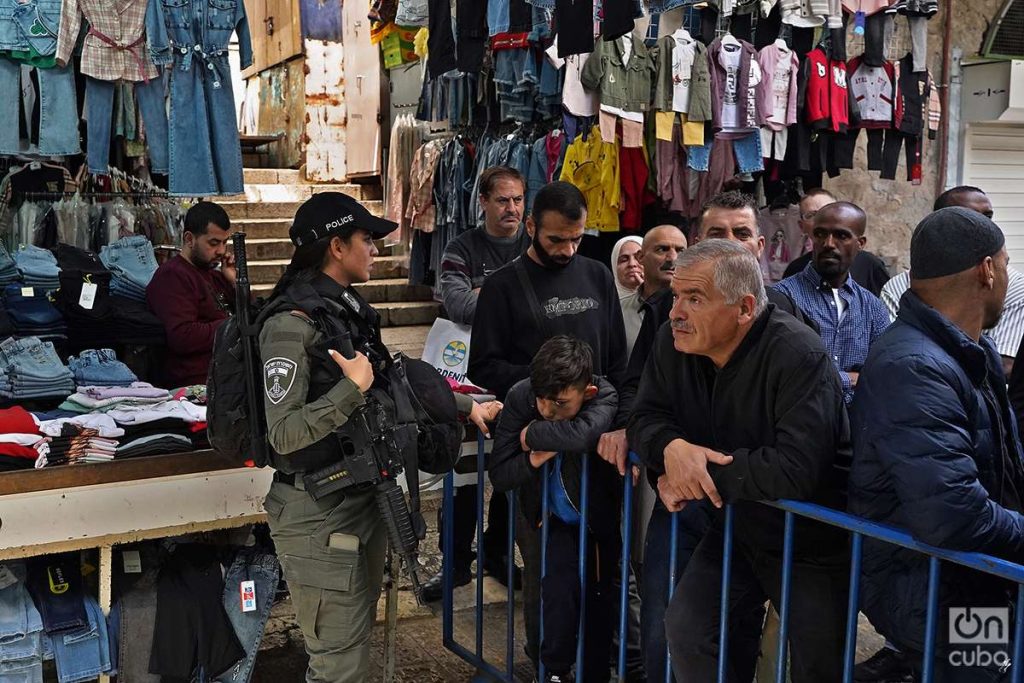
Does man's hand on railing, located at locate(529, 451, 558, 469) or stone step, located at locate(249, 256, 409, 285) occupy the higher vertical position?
stone step, located at locate(249, 256, 409, 285)

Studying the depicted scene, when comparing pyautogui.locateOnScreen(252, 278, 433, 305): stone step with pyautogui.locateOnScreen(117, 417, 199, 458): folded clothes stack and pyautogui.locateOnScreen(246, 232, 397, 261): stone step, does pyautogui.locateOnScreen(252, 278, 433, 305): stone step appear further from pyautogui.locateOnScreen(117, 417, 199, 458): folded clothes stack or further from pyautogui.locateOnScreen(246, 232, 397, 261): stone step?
pyautogui.locateOnScreen(117, 417, 199, 458): folded clothes stack

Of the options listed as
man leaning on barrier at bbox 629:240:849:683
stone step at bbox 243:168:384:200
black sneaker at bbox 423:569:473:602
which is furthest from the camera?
stone step at bbox 243:168:384:200

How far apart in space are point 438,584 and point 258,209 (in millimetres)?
6589

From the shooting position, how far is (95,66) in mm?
5852

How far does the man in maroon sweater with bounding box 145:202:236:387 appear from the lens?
501 centimetres

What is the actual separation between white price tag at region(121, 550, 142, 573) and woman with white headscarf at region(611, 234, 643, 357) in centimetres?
216

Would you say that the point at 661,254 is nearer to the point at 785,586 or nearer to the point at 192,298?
the point at 785,586

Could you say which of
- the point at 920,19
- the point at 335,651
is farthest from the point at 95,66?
the point at 920,19

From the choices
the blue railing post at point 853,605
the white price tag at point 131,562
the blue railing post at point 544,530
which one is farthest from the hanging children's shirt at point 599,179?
the blue railing post at point 853,605

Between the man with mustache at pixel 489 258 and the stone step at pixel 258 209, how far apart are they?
228 inches

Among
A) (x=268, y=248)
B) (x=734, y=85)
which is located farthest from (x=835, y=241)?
(x=268, y=248)

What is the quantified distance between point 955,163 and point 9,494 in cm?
862

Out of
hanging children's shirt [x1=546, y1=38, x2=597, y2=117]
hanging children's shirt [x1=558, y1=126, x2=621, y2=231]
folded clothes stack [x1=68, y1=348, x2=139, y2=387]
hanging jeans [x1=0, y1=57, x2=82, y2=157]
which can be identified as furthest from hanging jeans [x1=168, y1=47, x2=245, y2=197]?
hanging children's shirt [x1=558, y1=126, x2=621, y2=231]

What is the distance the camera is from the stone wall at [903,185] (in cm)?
858
